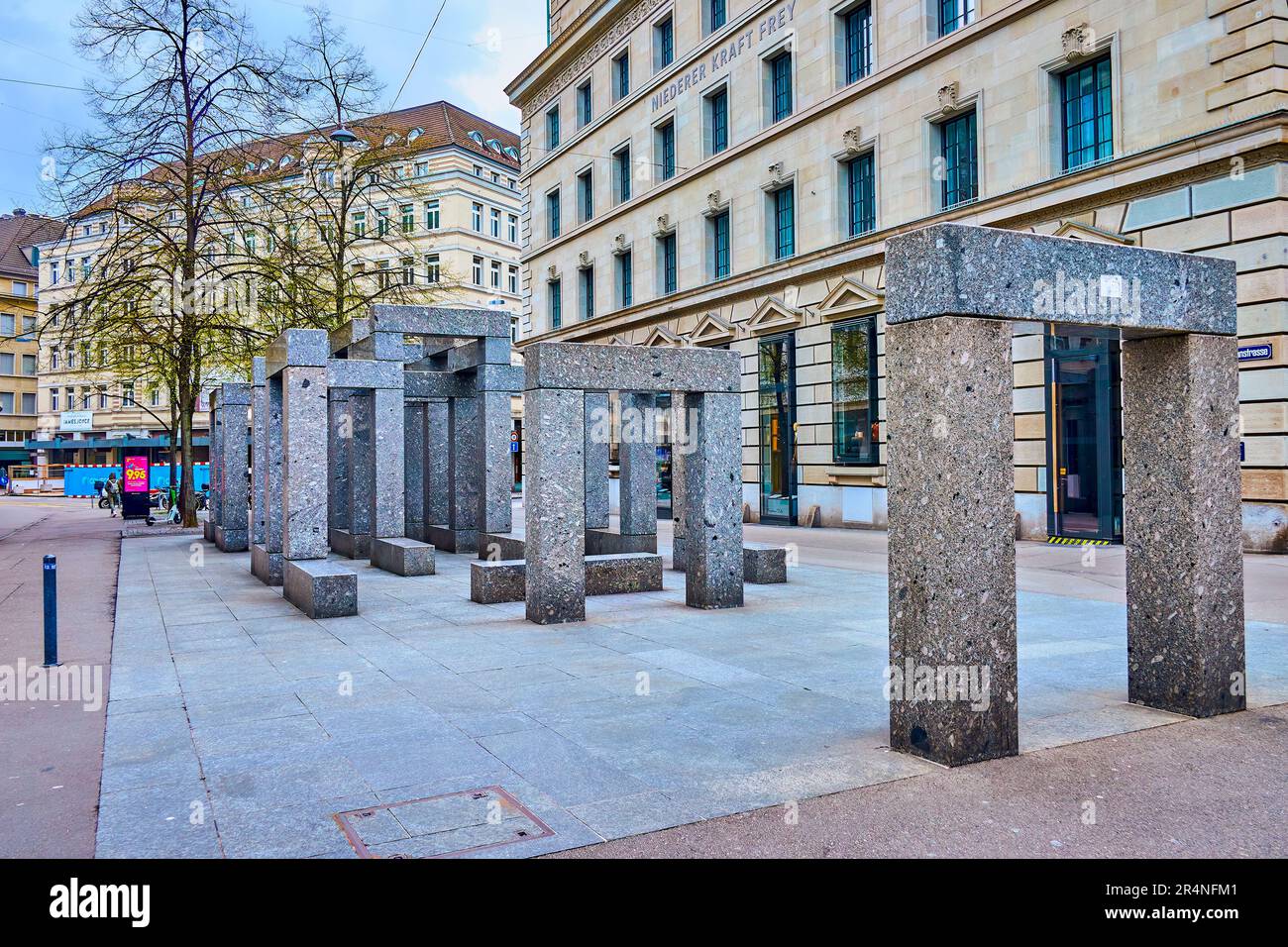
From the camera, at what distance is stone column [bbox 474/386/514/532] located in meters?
A: 17.0

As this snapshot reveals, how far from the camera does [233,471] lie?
20203mm

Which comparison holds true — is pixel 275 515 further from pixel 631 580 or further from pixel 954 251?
pixel 954 251

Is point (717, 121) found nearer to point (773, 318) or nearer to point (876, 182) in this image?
point (773, 318)

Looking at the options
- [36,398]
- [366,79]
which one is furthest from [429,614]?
[36,398]

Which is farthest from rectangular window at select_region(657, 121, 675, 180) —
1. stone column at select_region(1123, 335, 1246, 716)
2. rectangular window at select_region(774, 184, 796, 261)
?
stone column at select_region(1123, 335, 1246, 716)

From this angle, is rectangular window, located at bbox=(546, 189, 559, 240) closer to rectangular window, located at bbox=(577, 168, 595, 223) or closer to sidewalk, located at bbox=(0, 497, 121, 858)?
rectangular window, located at bbox=(577, 168, 595, 223)

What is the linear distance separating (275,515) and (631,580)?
16.9 ft

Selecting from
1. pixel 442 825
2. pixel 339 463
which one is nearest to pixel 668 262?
pixel 339 463

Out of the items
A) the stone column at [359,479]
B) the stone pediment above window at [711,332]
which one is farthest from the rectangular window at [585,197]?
the stone column at [359,479]

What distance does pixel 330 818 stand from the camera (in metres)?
4.46

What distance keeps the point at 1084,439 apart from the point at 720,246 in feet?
43.3

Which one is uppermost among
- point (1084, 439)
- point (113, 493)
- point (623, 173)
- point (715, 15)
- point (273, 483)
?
point (715, 15)

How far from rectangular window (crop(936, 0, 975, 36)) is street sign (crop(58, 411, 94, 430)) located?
6424cm

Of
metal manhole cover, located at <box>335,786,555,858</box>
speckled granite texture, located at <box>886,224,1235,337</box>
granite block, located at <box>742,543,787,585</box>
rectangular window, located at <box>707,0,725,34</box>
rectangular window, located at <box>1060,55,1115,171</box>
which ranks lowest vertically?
metal manhole cover, located at <box>335,786,555,858</box>
